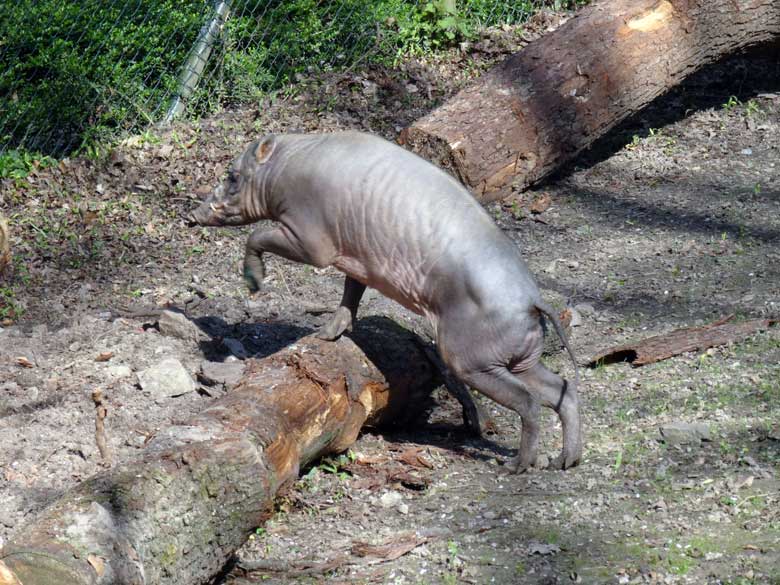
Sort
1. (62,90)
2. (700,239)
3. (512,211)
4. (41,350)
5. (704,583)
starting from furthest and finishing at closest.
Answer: (62,90) < (512,211) < (700,239) < (41,350) < (704,583)

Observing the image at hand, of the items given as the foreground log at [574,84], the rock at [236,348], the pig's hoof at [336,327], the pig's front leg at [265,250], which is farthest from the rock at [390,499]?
the foreground log at [574,84]

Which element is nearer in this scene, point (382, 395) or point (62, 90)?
point (382, 395)

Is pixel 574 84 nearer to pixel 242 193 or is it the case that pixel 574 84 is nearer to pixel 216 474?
pixel 242 193

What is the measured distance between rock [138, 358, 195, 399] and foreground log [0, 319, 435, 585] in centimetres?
69

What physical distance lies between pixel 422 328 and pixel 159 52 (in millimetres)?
4398

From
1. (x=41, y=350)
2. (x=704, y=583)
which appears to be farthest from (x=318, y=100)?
(x=704, y=583)

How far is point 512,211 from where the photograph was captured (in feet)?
26.6

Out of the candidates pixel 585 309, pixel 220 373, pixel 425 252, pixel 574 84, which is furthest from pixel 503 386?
pixel 574 84

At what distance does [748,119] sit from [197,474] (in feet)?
21.5

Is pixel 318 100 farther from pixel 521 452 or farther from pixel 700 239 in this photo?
pixel 521 452

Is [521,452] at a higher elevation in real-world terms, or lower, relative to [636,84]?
lower

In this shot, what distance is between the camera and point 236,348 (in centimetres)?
580

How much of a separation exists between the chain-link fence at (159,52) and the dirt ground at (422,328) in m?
0.32

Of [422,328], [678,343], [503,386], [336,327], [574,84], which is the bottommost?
[678,343]
